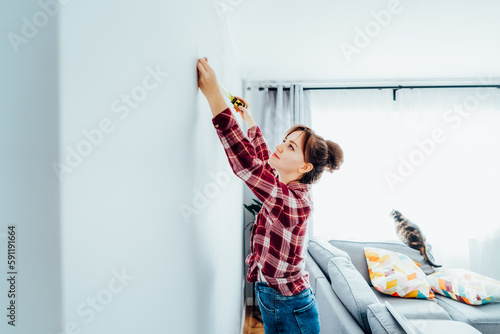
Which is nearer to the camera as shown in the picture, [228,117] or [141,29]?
[141,29]

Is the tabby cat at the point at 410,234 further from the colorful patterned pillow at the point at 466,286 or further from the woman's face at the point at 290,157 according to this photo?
the woman's face at the point at 290,157

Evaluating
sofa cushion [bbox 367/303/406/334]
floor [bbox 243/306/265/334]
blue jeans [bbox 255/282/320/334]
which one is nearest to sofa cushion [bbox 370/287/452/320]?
sofa cushion [bbox 367/303/406/334]

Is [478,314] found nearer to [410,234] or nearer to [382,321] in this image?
[410,234]

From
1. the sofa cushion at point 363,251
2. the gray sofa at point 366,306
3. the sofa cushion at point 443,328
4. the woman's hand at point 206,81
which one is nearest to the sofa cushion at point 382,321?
the gray sofa at point 366,306

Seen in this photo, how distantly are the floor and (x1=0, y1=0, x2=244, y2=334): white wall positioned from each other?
6.76 feet

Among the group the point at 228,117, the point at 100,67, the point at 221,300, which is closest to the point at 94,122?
the point at 100,67

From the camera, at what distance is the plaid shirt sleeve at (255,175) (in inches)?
35.4

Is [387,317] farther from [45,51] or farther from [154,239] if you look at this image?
[45,51]

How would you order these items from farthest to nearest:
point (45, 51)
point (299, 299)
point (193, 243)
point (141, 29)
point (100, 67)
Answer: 1. point (299, 299)
2. point (193, 243)
3. point (141, 29)
4. point (100, 67)
5. point (45, 51)

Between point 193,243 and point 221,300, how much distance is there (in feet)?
2.14

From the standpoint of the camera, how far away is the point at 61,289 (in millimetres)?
338

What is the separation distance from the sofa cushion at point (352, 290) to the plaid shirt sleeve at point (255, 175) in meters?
0.71

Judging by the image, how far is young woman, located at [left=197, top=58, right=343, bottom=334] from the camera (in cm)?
91

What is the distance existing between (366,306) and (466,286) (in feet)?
5.01
